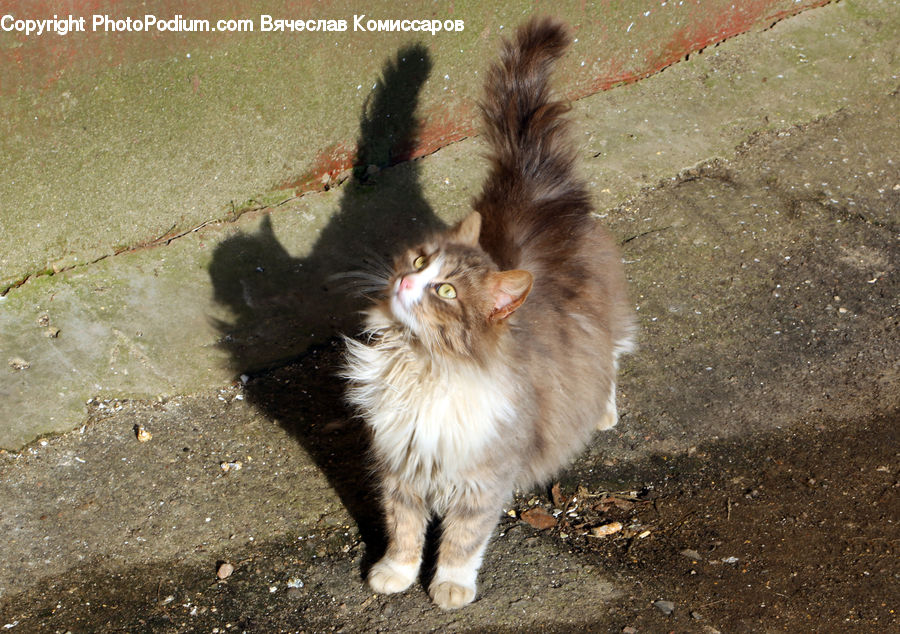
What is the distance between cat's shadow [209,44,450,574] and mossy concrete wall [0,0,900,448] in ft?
0.04

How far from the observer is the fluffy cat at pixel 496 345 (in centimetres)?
247

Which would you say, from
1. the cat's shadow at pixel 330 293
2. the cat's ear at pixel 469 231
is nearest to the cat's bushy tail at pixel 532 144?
the cat's ear at pixel 469 231

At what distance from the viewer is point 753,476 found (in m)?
3.20

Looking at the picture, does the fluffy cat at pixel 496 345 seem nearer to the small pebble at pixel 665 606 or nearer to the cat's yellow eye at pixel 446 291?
the cat's yellow eye at pixel 446 291

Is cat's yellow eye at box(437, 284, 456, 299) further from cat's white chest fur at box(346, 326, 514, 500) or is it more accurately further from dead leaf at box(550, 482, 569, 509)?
dead leaf at box(550, 482, 569, 509)

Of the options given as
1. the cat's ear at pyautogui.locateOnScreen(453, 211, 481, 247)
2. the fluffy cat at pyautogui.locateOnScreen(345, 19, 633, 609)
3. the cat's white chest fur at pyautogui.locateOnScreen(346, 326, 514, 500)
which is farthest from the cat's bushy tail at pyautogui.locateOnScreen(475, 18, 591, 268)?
the cat's white chest fur at pyautogui.locateOnScreen(346, 326, 514, 500)

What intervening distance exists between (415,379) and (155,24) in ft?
6.73

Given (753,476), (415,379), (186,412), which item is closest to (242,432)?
(186,412)

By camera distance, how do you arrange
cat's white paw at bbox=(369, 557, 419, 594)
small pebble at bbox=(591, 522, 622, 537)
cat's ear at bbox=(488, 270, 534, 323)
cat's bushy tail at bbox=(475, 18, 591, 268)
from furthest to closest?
cat's bushy tail at bbox=(475, 18, 591, 268), small pebble at bbox=(591, 522, 622, 537), cat's white paw at bbox=(369, 557, 419, 594), cat's ear at bbox=(488, 270, 534, 323)

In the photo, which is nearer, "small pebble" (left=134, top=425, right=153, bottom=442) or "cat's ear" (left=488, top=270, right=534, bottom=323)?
"cat's ear" (left=488, top=270, right=534, bottom=323)

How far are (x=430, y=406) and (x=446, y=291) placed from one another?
13.4 inches

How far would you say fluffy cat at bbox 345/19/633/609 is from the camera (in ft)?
8.11

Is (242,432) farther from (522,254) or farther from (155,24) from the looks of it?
(155,24)

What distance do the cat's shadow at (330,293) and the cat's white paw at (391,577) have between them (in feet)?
0.45
